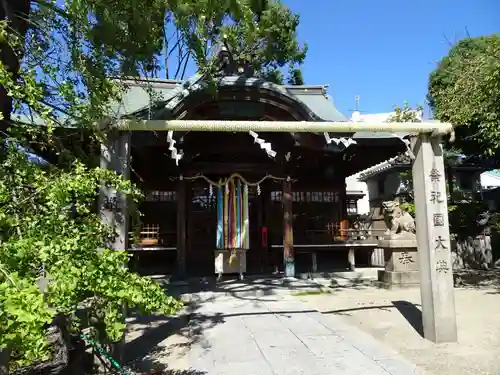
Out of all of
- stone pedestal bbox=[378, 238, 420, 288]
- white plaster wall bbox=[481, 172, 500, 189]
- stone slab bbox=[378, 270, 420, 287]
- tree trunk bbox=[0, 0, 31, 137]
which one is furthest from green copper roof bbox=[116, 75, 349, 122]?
white plaster wall bbox=[481, 172, 500, 189]

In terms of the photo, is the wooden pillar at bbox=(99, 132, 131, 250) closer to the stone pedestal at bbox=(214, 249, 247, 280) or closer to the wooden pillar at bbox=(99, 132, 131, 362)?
the wooden pillar at bbox=(99, 132, 131, 362)

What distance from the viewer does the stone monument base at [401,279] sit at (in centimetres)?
1043

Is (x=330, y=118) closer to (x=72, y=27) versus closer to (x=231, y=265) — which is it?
(x=231, y=265)

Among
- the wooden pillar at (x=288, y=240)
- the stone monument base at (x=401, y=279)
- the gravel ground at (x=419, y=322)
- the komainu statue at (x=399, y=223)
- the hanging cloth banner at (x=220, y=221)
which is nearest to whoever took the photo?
the gravel ground at (x=419, y=322)

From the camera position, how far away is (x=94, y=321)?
3.58 m

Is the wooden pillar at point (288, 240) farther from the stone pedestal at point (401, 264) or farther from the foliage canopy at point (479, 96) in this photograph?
the foliage canopy at point (479, 96)

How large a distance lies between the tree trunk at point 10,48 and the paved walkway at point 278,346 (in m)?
3.48

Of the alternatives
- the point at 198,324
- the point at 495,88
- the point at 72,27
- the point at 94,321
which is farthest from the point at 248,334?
the point at 495,88

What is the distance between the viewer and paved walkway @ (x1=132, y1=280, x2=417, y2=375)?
4.33m

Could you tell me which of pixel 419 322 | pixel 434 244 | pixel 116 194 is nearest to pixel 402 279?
pixel 419 322

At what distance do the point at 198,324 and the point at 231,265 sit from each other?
376 centimetres

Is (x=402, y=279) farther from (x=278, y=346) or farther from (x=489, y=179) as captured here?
(x=489, y=179)

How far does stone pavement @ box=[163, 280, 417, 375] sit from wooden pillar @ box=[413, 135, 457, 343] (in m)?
0.96

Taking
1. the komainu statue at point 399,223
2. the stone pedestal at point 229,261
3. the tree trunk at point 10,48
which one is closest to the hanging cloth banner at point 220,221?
the stone pedestal at point 229,261
